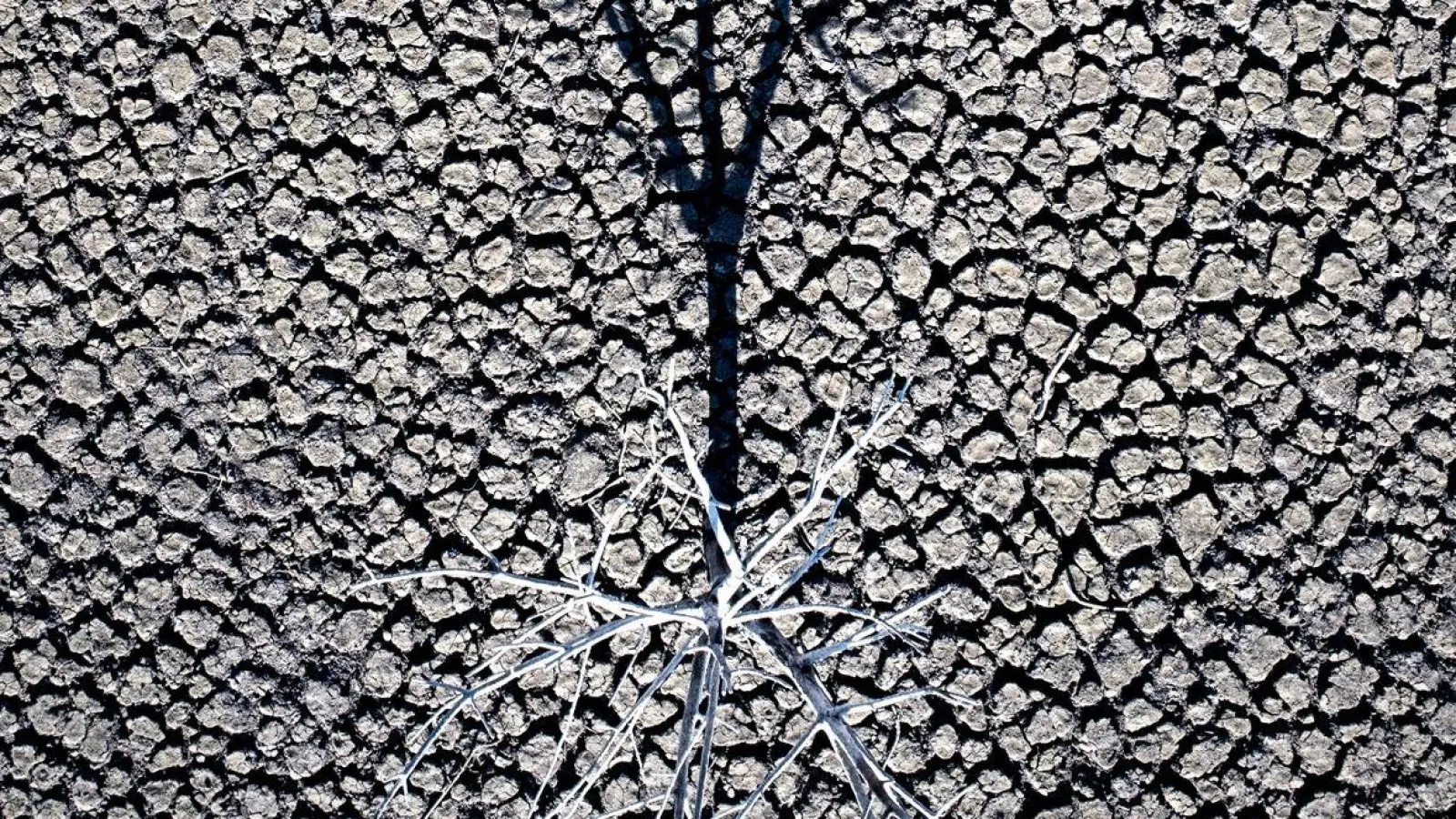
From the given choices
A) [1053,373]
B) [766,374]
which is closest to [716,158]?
[766,374]

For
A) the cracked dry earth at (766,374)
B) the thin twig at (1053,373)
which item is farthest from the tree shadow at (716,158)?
the thin twig at (1053,373)

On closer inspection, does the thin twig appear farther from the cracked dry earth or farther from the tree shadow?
the tree shadow

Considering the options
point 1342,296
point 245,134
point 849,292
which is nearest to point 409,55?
point 245,134

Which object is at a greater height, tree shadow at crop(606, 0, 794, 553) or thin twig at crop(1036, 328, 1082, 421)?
tree shadow at crop(606, 0, 794, 553)

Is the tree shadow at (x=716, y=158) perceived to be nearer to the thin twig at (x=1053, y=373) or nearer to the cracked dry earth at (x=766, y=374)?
the cracked dry earth at (x=766, y=374)

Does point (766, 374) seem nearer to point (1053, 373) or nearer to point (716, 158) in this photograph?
point (716, 158)

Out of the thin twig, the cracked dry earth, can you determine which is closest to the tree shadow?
the cracked dry earth
